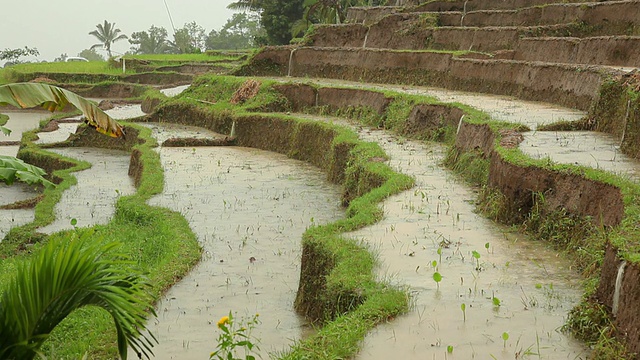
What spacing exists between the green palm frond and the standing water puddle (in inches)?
56.6

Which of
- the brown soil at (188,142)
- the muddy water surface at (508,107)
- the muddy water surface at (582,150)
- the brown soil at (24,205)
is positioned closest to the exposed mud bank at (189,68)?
the brown soil at (188,142)

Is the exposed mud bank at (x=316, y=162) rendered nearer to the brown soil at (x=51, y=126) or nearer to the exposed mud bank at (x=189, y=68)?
the brown soil at (x=51, y=126)

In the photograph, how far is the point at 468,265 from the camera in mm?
6480

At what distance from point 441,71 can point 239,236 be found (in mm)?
9490

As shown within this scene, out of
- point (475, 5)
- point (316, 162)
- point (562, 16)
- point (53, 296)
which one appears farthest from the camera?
point (475, 5)

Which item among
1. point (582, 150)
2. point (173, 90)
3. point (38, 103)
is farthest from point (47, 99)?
A: point (173, 90)

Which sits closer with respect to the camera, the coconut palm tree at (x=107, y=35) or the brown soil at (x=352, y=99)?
the brown soil at (x=352, y=99)

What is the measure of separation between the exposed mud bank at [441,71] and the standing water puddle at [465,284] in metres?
4.05

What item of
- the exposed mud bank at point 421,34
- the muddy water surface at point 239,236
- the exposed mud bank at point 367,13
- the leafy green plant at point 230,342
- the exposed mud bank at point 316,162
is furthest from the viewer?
the exposed mud bank at point 367,13

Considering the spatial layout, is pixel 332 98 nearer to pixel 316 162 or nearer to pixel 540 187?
pixel 316 162

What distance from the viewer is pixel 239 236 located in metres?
9.35

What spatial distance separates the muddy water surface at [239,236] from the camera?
21.1 ft

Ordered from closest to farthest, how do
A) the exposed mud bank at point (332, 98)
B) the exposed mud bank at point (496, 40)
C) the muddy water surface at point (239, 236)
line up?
the muddy water surface at point (239, 236) → the exposed mud bank at point (496, 40) → the exposed mud bank at point (332, 98)

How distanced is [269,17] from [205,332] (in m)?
31.5
